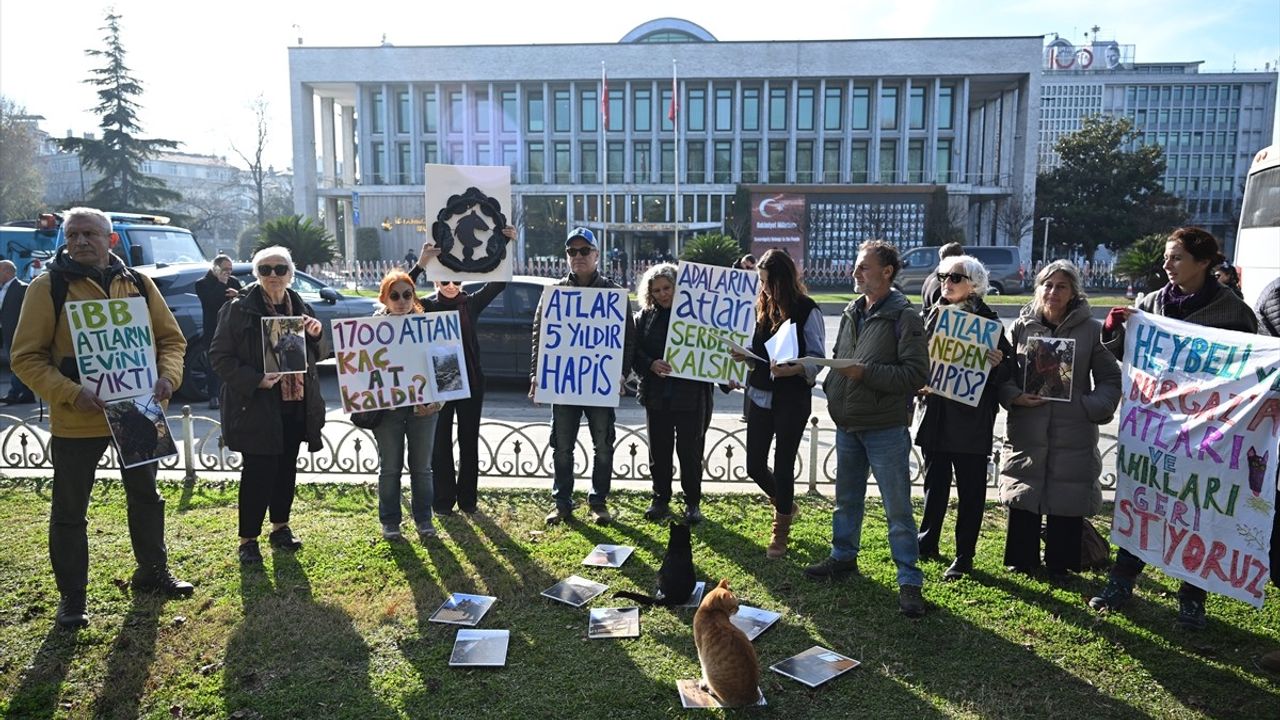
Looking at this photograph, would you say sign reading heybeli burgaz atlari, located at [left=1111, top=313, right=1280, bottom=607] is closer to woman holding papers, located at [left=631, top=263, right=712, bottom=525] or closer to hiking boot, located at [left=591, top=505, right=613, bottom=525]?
woman holding papers, located at [left=631, top=263, right=712, bottom=525]

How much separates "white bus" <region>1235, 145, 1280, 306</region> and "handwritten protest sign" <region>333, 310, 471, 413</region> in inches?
395

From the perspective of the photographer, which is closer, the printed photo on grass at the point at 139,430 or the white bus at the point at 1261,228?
the printed photo on grass at the point at 139,430

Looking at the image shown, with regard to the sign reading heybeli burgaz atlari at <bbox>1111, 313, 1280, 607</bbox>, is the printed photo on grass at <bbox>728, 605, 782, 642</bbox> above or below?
below

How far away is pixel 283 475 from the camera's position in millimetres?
5457

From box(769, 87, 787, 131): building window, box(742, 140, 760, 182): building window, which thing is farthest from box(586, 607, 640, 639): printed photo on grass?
box(769, 87, 787, 131): building window

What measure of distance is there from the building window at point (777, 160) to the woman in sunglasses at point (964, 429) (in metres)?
45.6

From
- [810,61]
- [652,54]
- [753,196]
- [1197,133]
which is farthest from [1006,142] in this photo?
[1197,133]

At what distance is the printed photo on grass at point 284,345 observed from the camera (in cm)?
498

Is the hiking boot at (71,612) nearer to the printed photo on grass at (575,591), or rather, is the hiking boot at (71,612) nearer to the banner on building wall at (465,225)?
the printed photo on grass at (575,591)

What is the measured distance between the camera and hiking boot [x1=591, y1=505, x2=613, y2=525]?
600 cm

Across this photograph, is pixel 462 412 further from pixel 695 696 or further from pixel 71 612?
pixel 695 696

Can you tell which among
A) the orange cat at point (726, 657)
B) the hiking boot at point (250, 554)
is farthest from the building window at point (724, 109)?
the orange cat at point (726, 657)

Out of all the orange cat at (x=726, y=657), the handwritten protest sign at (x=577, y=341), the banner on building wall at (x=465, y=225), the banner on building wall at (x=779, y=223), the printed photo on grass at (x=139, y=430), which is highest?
the banner on building wall at (x=779, y=223)

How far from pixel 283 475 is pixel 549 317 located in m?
2.14
